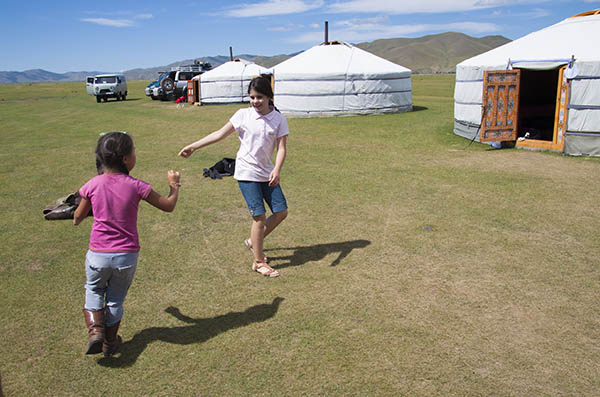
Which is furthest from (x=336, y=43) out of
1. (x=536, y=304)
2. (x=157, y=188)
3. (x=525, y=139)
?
(x=536, y=304)

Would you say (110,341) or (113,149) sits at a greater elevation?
(113,149)

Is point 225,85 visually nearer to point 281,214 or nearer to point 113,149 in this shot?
point 281,214

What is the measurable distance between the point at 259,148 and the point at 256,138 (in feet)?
0.29

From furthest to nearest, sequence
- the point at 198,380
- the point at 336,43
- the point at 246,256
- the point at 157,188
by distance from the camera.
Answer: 1. the point at 336,43
2. the point at 157,188
3. the point at 246,256
4. the point at 198,380

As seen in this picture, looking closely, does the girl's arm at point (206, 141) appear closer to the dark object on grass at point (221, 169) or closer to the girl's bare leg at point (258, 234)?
the girl's bare leg at point (258, 234)

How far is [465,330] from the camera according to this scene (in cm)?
329

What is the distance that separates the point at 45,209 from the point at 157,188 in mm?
1786

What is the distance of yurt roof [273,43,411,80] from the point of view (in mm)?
17547

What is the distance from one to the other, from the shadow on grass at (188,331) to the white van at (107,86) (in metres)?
28.7

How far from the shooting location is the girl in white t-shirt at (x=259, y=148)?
3967mm

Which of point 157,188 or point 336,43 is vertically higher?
point 336,43

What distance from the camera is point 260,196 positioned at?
164 inches

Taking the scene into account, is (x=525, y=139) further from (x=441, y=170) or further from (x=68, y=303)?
(x=68, y=303)

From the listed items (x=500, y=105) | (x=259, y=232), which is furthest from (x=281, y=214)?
(x=500, y=105)
